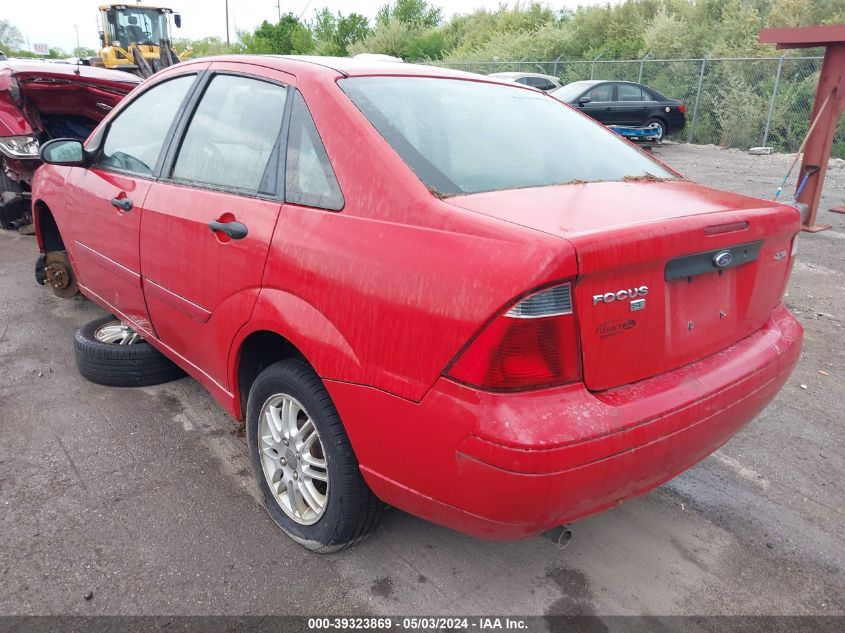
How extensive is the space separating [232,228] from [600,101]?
15.6 m

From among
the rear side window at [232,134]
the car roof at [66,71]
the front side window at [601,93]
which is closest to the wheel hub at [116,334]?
the rear side window at [232,134]

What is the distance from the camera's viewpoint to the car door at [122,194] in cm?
316

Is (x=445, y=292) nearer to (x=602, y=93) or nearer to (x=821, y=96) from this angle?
(x=821, y=96)

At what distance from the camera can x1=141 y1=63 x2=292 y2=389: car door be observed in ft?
7.90

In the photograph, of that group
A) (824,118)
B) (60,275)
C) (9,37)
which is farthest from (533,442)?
(9,37)

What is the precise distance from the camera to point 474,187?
2109 millimetres

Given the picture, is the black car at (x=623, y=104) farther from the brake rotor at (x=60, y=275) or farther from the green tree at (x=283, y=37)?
the green tree at (x=283, y=37)

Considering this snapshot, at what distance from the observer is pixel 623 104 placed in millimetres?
16547

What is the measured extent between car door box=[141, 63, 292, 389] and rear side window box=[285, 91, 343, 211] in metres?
0.07

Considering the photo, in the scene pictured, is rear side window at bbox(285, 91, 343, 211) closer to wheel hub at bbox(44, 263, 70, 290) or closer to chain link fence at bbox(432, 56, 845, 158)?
wheel hub at bbox(44, 263, 70, 290)

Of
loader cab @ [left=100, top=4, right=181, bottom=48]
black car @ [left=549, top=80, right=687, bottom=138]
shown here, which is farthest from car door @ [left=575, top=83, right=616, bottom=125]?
loader cab @ [left=100, top=4, right=181, bottom=48]

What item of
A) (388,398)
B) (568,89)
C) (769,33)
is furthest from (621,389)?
(568,89)

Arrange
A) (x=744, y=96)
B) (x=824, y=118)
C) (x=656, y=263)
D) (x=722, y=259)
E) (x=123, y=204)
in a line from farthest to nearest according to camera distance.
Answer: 1. (x=744, y=96)
2. (x=824, y=118)
3. (x=123, y=204)
4. (x=722, y=259)
5. (x=656, y=263)

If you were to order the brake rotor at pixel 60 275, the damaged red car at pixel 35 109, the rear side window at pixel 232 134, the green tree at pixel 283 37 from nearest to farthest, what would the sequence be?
the rear side window at pixel 232 134
the brake rotor at pixel 60 275
the damaged red car at pixel 35 109
the green tree at pixel 283 37
